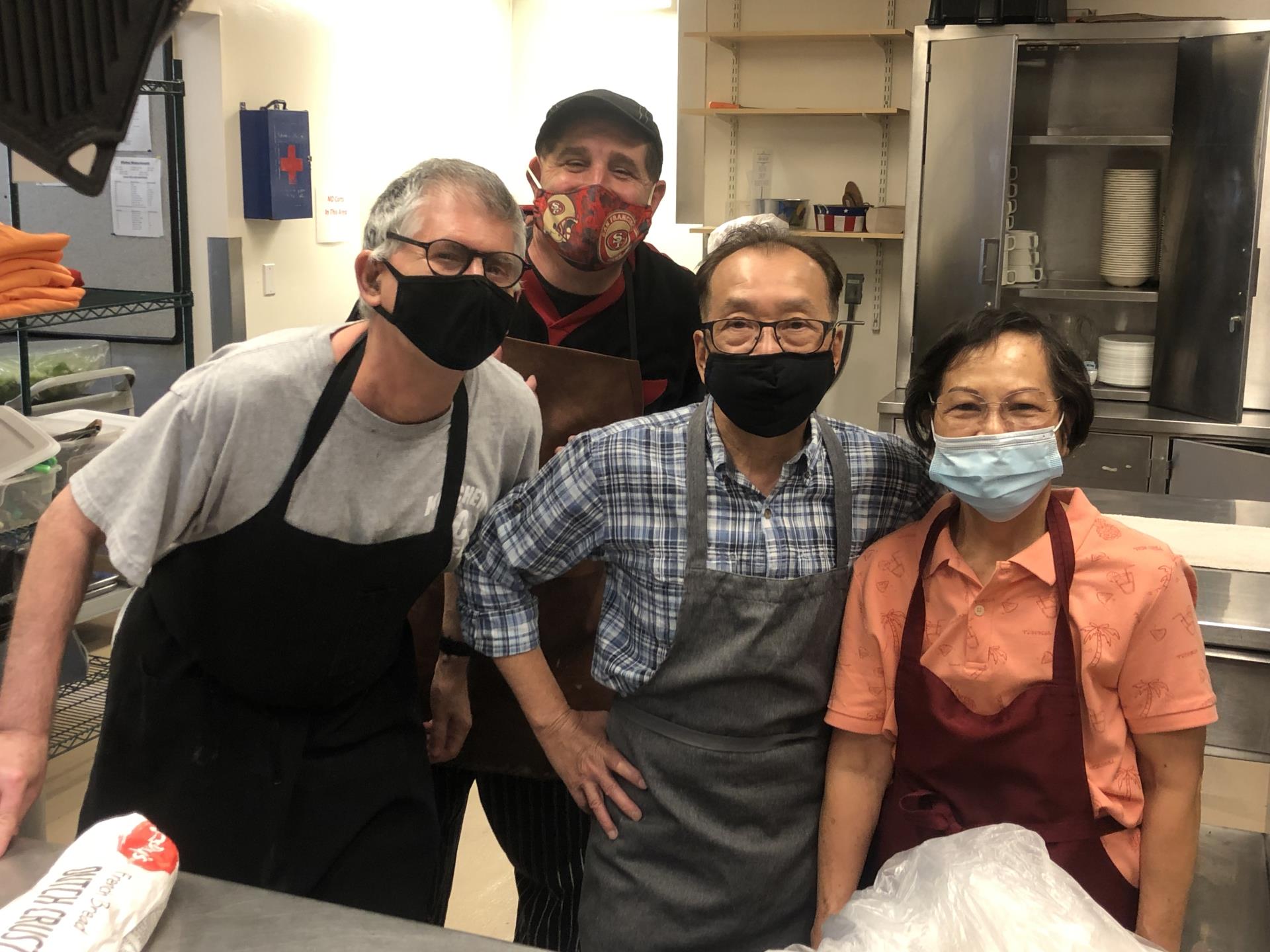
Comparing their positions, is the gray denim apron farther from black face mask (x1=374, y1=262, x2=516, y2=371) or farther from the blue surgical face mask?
black face mask (x1=374, y1=262, x2=516, y2=371)

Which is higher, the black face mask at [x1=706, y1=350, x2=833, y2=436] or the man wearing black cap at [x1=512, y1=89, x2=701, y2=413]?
the man wearing black cap at [x1=512, y1=89, x2=701, y2=413]

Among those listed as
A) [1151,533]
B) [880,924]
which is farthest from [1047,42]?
[880,924]

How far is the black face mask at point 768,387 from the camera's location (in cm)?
144

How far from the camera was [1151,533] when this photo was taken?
2.07m

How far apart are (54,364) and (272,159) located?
139 cm

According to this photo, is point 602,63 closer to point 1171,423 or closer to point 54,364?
point 1171,423

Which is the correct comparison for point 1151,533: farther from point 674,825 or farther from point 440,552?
point 440,552

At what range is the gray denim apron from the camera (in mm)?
1445

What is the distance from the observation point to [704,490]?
1.46 meters

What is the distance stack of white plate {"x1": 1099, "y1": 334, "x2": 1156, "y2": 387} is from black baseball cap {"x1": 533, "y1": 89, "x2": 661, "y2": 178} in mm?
2768

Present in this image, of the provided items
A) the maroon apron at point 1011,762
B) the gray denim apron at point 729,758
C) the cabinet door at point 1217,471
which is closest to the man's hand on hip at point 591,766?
the gray denim apron at point 729,758

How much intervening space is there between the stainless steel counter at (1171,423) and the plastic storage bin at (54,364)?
2.37m

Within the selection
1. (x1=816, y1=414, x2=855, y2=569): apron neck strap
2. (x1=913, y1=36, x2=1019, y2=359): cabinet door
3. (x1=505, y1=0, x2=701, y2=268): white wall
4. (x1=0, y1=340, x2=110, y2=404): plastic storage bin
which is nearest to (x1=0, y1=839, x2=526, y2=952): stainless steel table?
(x1=816, y1=414, x2=855, y2=569): apron neck strap

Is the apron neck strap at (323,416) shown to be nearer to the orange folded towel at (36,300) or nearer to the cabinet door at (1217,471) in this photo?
the orange folded towel at (36,300)
